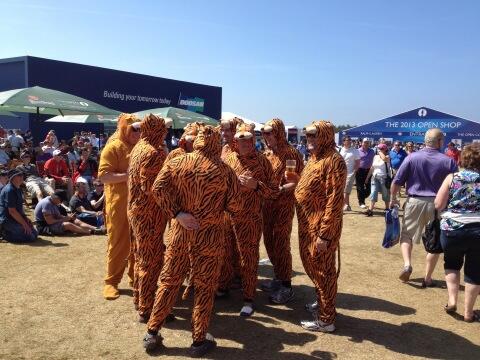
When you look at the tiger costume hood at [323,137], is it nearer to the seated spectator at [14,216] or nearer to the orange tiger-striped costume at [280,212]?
the orange tiger-striped costume at [280,212]

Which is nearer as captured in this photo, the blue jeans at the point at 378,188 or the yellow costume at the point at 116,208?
the yellow costume at the point at 116,208

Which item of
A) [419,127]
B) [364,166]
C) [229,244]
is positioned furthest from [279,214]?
[419,127]

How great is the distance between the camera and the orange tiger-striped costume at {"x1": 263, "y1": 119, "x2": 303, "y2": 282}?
4.43 metres

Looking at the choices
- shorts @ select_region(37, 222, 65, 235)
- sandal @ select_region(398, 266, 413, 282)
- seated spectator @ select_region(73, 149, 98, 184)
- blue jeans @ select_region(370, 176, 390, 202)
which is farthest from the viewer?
blue jeans @ select_region(370, 176, 390, 202)

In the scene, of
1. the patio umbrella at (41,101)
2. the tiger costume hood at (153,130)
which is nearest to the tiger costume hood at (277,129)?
the tiger costume hood at (153,130)

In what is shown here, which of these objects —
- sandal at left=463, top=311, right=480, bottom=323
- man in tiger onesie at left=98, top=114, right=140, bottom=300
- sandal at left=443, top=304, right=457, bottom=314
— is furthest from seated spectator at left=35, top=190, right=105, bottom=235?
sandal at left=463, top=311, right=480, bottom=323

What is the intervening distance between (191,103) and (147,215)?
2592 cm

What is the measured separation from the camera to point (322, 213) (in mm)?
3672

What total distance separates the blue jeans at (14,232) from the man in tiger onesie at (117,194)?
2889mm

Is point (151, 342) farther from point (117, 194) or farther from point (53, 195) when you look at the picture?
point (53, 195)

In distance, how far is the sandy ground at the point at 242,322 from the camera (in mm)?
3496

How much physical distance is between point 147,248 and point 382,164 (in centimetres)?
737

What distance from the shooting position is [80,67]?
21.4m

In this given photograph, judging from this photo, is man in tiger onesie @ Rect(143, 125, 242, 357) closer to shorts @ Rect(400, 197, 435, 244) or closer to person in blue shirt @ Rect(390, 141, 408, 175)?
shorts @ Rect(400, 197, 435, 244)
